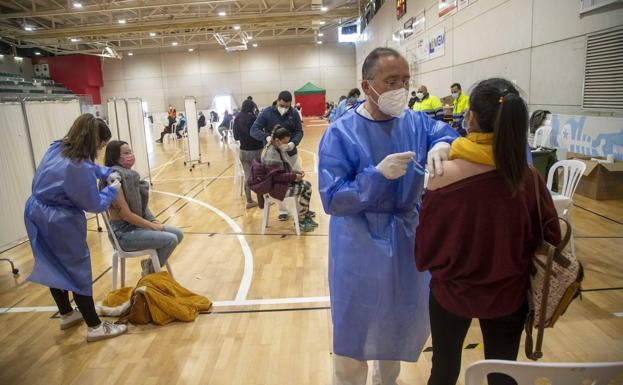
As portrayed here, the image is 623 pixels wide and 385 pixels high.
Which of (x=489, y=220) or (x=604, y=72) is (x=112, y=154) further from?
(x=604, y=72)

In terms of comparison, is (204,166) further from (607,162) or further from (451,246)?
(451,246)

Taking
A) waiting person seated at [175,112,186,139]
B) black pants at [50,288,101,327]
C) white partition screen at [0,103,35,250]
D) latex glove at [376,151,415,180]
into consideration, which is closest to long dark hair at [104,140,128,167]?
black pants at [50,288,101,327]

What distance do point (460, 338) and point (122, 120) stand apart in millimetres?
7558

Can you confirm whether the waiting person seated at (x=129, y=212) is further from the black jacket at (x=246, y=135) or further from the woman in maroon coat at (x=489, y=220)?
the black jacket at (x=246, y=135)

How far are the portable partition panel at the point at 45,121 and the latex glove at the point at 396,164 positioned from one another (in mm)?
5027

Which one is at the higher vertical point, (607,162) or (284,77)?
(284,77)

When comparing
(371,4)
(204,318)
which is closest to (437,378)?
(204,318)

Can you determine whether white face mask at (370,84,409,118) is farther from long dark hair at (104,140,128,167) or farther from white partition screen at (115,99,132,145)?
white partition screen at (115,99,132,145)

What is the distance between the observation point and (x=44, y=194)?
2.66 meters

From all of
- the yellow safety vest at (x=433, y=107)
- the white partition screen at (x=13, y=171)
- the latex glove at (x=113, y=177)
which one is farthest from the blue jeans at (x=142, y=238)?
the yellow safety vest at (x=433, y=107)

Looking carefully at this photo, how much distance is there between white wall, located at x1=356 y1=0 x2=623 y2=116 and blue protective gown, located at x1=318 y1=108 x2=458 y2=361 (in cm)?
498

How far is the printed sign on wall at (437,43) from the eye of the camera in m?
10.9

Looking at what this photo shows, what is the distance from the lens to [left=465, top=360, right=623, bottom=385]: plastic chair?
91 centimetres

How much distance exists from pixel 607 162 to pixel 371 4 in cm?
1731
